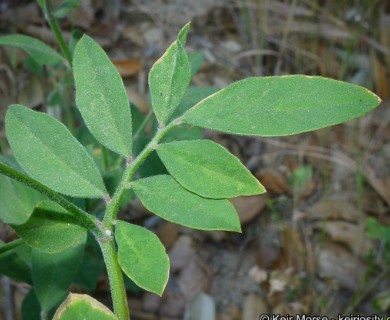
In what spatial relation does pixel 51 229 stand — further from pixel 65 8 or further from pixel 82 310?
pixel 65 8

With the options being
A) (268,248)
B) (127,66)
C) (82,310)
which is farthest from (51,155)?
(127,66)

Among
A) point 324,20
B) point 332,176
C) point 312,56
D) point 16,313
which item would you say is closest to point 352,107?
point 16,313

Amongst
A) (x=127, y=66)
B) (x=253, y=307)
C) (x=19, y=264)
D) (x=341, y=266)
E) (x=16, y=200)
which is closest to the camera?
(x=16, y=200)

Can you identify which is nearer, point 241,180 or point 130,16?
point 241,180

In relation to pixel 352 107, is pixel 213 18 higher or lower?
lower

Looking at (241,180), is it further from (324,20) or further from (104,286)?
(324,20)
